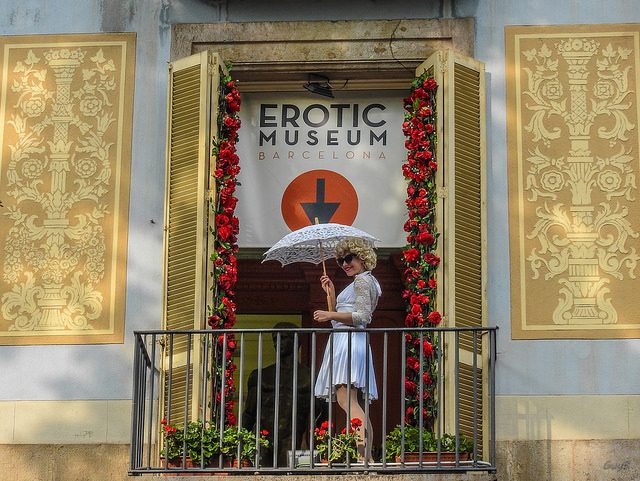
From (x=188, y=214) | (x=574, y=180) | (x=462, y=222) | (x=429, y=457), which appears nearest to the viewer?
(x=429, y=457)

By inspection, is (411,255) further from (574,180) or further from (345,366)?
(574,180)

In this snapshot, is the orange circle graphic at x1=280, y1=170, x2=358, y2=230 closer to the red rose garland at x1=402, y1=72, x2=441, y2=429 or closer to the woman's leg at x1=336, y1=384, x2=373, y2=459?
the red rose garland at x1=402, y1=72, x2=441, y2=429

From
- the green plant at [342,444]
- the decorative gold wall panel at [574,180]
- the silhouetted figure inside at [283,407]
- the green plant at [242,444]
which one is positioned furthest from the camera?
the silhouetted figure inside at [283,407]

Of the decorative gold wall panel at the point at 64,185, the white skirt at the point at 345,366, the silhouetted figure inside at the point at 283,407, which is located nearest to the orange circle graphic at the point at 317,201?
the silhouetted figure inside at the point at 283,407

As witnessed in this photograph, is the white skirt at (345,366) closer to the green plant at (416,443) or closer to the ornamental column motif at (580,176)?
the green plant at (416,443)

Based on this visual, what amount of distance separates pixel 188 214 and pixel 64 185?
109 cm

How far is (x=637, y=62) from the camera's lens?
40.8 ft

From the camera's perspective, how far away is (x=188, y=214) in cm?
1211

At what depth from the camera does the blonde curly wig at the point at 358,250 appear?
11461 millimetres

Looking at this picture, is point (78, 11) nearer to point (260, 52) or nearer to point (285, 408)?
point (260, 52)

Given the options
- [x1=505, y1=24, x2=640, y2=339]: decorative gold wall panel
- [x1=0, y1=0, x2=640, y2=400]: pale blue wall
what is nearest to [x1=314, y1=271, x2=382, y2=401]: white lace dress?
[x1=0, y1=0, x2=640, y2=400]: pale blue wall

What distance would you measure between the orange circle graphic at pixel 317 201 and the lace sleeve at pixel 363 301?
1541 millimetres

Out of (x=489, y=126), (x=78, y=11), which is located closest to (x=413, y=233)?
(x=489, y=126)

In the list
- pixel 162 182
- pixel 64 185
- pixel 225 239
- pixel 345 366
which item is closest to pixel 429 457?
pixel 345 366
